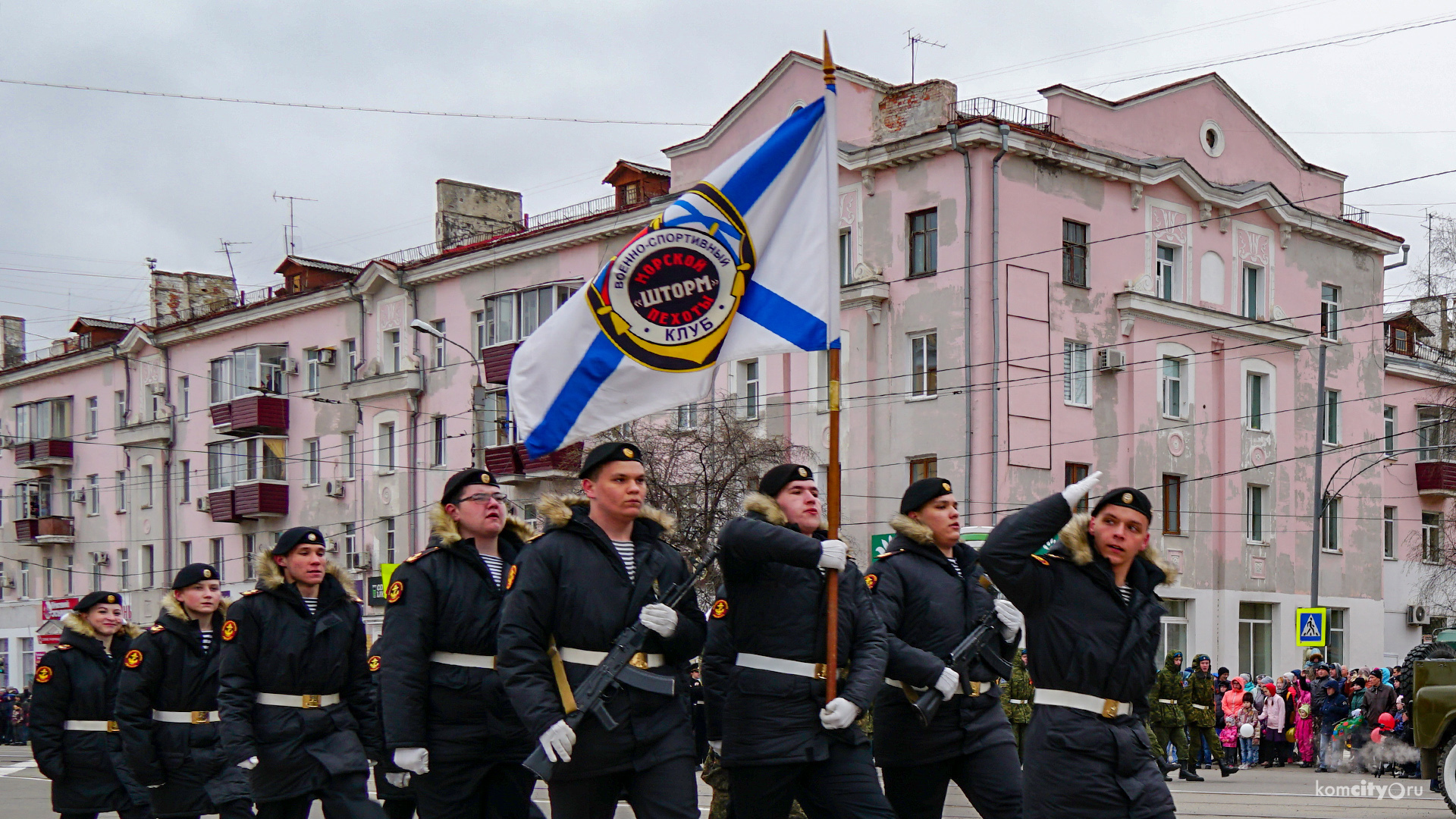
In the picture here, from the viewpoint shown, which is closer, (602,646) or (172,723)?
(602,646)

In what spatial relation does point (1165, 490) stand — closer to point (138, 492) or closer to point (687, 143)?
point (687, 143)

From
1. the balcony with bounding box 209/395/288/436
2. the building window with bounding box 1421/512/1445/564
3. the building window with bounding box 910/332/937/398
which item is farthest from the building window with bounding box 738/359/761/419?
the building window with bounding box 1421/512/1445/564

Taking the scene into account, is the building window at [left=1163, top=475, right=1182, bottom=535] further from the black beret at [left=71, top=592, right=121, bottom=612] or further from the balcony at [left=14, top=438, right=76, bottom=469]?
the balcony at [left=14, top=438, right=76, bottom=469]

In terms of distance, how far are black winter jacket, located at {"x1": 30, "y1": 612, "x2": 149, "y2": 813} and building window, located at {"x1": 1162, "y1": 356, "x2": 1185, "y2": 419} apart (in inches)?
1211

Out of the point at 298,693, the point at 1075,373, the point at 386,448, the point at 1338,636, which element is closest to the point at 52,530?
the point at 386,448

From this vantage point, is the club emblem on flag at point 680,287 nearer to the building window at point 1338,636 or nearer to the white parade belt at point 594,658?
the white parade belt at point 594,658

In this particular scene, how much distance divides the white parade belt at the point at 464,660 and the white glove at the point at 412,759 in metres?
0.47

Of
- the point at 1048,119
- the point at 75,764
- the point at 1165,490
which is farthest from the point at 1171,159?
the point at 75,764

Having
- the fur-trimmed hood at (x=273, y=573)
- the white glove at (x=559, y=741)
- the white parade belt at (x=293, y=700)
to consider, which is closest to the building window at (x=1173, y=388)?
the fur-trimmed hood at (x=273, y=573)

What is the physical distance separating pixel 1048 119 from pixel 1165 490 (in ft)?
27.6

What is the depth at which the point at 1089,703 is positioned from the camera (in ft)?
23.3

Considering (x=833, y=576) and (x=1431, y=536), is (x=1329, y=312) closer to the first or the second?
(x=1431, y=536)

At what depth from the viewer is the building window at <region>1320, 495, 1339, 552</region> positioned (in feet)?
143

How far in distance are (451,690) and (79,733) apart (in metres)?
4.43
